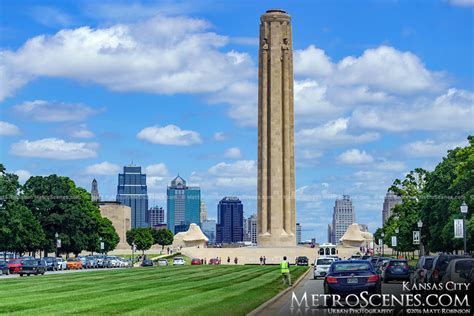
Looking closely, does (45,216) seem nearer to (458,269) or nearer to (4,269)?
(4,269)

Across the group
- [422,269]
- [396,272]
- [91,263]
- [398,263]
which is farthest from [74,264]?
[422,269]

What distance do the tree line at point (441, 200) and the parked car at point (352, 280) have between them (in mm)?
40416

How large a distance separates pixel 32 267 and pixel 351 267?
44.1 metres

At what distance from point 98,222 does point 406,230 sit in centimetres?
4878

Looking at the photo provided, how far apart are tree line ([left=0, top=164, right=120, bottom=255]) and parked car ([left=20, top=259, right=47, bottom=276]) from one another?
25064mm

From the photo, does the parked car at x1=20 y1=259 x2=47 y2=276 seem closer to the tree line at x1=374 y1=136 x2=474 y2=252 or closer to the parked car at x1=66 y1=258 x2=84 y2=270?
the parked car at x1=66 y1=258 x2=84 y2=270

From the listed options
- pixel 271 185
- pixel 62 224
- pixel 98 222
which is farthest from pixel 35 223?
pixel 271 185

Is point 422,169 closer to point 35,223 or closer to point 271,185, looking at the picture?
point 271,185

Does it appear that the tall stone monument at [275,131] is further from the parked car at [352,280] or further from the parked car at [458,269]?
the parked car at [458,269]

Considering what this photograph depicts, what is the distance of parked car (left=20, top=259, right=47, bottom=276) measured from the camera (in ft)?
232

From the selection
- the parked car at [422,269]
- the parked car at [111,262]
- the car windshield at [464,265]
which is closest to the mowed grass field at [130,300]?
the parked car at [422,269]

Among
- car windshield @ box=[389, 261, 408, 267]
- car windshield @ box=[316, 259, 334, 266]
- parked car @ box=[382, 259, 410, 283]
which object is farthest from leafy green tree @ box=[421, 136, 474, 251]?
parked car @ box=[382, 259, 410, 283]

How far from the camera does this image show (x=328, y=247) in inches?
5512

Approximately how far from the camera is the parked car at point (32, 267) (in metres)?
70.8
